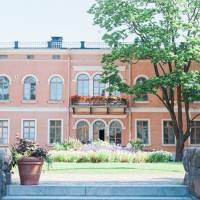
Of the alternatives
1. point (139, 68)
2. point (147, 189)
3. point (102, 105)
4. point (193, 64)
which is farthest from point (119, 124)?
point (147, 189)

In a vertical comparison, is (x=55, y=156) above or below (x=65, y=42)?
below

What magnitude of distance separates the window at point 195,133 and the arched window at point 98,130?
634 centimetres

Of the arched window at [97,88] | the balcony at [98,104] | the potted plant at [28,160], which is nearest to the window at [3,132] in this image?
the balcony at [98,104]

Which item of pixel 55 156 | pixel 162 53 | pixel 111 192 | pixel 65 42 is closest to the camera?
pixel 111 192

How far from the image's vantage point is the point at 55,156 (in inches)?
752

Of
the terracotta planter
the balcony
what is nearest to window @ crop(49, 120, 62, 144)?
the balcony

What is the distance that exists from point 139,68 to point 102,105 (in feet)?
13.2

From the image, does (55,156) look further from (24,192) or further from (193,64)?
(193,64)

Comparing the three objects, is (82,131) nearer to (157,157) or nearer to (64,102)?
(64,102)

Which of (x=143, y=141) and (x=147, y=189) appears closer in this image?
(x=147, y=189)

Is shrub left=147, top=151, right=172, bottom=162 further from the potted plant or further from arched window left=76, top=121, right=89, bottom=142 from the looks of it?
the potted plant

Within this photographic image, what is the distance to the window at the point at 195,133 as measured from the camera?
96.5 feet

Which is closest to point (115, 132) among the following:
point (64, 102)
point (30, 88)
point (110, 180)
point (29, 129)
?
point (64, 102)

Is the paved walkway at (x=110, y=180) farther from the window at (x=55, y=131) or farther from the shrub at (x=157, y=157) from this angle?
the window at (x=55, y=131)
